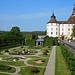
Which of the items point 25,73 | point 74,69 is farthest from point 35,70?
point 74,69

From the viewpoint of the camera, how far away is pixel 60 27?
10356 cm

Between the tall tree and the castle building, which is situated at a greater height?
the castle building

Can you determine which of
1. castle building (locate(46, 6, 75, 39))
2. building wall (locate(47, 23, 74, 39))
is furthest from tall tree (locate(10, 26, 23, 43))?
building wall (locate(47, 23, 74, 39))

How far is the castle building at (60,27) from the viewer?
99.5m

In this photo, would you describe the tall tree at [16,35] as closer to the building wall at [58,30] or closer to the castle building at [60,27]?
the castle building at [60,27]

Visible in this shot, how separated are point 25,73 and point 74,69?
4.97m

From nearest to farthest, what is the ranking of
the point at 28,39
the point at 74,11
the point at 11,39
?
the point at 28,39
the point at 11,39
the point at 74,11

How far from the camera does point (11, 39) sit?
261 ft

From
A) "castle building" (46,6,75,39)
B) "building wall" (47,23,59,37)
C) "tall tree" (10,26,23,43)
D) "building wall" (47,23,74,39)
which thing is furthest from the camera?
"building wall" (47,23,74,39)

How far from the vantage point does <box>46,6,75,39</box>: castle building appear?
326ft

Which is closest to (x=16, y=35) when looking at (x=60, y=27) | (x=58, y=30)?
(x=58, y=30)

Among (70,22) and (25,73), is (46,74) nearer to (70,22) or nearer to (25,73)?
(25,73)

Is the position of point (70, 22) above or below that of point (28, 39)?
above

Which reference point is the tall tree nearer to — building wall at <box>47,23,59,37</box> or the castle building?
building wall at <box>47,23,59,37</box>
